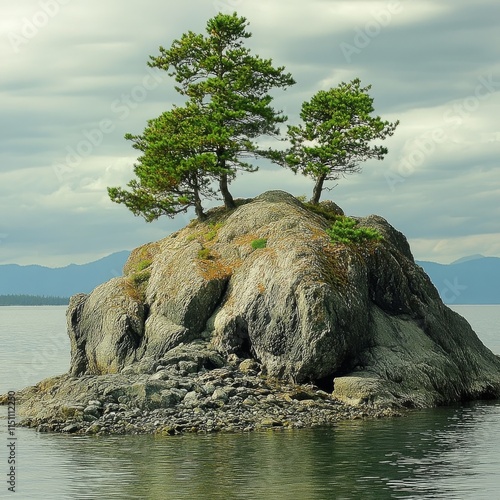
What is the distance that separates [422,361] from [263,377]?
9359mm

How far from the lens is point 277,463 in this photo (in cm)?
3822

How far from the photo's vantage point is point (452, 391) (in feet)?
188

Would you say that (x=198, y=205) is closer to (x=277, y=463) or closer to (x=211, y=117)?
(x=211, y=117)

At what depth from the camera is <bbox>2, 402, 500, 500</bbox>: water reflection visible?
3369 centimetres

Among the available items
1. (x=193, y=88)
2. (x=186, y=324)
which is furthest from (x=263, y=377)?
(x=193, y=88)

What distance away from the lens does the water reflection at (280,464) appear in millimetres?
33688

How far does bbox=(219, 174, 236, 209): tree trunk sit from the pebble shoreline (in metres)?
17.7

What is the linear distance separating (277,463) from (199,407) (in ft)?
35.5

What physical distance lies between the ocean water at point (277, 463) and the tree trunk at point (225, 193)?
22.8 meters

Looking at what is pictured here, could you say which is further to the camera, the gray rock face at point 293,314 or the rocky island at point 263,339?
the gray rock face at point 293,314

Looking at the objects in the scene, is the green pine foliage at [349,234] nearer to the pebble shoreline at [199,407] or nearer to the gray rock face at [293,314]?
the gray rock face at [293,314]

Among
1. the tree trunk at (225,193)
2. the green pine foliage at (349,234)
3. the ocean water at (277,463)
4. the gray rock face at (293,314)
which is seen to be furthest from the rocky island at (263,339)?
the ocean water at (277,463)

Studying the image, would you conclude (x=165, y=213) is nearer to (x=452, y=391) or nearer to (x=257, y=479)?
(x=452, y=391)

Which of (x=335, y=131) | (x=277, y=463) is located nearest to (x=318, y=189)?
(x=335, y=131)
